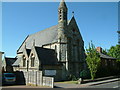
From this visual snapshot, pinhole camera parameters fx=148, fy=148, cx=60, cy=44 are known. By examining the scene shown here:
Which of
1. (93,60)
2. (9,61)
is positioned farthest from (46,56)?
(9,61)

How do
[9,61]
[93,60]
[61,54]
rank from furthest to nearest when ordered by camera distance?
1. [9,61]
2. [61,54]
3. [93,60]

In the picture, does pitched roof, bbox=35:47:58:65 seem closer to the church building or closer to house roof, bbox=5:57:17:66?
the church building

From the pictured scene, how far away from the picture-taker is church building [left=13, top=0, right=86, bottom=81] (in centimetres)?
2774

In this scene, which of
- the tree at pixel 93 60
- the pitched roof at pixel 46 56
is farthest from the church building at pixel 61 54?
the tree at pixel 93 60

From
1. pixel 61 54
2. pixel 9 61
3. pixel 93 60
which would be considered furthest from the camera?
pixel 9 61

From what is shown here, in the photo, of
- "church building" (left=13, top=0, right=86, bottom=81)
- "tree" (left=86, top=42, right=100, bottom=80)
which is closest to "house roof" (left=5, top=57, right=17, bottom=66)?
"church building" (left=13, top=0, right=86, bottom=81)

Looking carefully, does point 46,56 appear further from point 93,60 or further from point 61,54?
point 93,60

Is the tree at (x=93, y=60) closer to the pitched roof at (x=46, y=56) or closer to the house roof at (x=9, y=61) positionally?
the pitched roof at (x=46, y=56)

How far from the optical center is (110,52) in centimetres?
6594

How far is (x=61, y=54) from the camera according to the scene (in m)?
29.8

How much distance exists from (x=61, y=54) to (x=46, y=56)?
312 centimetres

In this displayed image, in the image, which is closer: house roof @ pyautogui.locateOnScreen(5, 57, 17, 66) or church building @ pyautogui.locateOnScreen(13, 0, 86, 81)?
church building @ pyautogui.locateOnScreen(13, 0, 86, 81)

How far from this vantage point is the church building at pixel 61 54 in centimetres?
2774

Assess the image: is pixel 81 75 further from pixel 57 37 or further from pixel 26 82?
pixel 26 82
